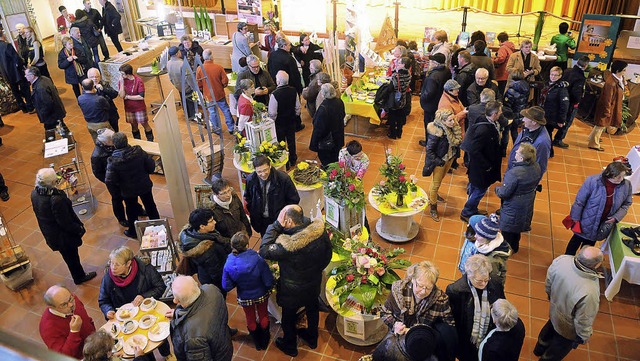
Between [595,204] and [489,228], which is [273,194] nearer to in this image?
[489,228]

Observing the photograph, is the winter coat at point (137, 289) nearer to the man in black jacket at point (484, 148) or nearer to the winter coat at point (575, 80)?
the man in black jacket at point (484, 148)

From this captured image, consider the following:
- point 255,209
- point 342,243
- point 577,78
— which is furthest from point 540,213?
point 255,209

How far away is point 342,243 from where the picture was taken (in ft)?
16.6

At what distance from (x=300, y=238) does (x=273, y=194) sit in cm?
121

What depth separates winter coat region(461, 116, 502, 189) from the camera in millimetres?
5711

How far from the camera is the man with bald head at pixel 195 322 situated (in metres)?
3.57

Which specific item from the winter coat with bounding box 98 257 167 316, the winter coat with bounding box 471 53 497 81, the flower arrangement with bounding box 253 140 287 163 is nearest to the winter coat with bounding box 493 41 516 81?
the winter coat with bounding box 471 53 497 81

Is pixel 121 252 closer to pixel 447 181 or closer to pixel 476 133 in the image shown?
pixel 476 133

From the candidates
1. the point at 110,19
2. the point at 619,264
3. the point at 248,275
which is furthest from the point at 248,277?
the point at 110,19

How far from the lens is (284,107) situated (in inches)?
278

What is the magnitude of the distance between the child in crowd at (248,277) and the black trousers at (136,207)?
2381 mm

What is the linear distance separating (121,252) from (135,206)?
2297 mm

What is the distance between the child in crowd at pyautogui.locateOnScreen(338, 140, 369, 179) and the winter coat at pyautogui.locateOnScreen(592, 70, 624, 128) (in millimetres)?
4649

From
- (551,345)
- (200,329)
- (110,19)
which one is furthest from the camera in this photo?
(110,19)
